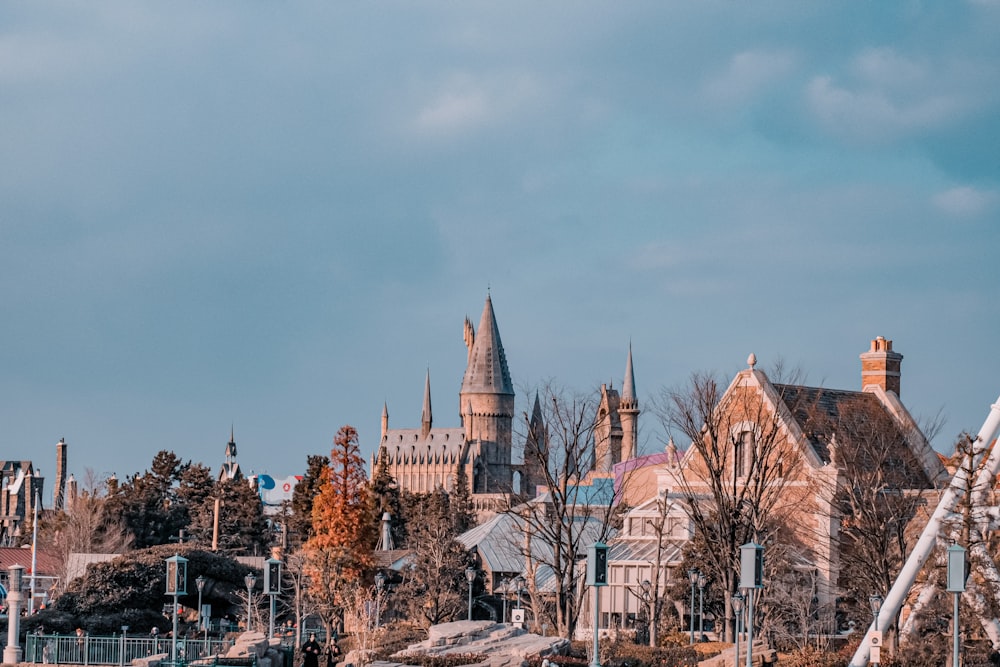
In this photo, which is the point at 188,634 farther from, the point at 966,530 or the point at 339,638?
the point at 966,530

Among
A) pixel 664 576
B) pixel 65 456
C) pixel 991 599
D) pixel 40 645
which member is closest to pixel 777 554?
pixel 664 576

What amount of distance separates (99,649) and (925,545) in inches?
826

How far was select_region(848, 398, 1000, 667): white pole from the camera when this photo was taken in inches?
1272

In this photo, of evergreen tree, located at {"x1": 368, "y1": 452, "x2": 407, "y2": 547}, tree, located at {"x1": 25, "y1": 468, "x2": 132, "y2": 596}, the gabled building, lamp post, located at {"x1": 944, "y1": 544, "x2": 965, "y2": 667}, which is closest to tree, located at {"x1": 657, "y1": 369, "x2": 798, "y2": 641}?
the gabled building

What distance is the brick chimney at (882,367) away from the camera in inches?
2373

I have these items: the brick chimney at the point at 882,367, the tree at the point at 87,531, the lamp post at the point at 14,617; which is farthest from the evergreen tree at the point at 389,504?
the lamp post at the point at 14,617

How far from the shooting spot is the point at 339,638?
45438 millimetres

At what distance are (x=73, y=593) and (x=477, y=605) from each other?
1849 centimetres

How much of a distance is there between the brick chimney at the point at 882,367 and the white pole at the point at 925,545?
23.8 m

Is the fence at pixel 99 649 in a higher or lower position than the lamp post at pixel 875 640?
lower

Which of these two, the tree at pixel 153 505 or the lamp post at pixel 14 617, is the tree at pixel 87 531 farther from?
the lamp post at pixel 14 617

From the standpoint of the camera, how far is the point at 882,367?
198 feet

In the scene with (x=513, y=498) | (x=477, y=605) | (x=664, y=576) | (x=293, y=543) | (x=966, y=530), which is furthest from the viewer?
(x=293, y=543)

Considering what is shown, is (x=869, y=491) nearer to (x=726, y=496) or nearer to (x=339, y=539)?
(x=726, y=496)
